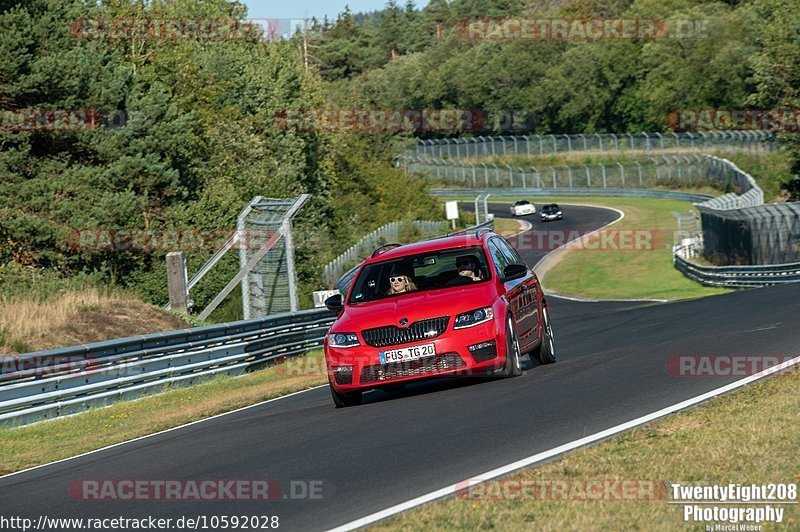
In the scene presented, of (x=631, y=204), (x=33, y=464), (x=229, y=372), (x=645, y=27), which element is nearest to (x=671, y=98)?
(x=645, y=27)

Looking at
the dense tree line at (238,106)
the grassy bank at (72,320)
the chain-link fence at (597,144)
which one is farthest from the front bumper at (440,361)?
the chain-link fence at (597,144)

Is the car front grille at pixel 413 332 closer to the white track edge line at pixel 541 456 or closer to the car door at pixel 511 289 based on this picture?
the car door at pixel 511 289

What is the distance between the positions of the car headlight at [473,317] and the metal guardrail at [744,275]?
2473cm

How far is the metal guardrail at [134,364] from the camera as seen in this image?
15547mm

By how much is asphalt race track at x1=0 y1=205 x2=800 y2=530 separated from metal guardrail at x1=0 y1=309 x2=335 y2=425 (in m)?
3.45

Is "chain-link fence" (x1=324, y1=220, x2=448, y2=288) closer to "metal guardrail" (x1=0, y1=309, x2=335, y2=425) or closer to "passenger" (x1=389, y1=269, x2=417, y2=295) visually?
"metal guardrail" (x1=0, y1=309, x2=335, y2=425)

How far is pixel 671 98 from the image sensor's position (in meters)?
106

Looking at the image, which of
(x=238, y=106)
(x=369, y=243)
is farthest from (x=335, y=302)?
(x=238, y=106)

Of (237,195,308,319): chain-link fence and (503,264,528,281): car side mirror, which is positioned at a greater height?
(503,264,528,281): car side mirror

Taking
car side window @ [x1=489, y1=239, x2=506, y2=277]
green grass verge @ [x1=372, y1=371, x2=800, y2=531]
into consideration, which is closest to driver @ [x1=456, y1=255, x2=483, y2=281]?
car side window @ [x1=489, y1=239, x2=506, y2=277]

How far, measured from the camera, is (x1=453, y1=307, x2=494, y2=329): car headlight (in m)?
11.9

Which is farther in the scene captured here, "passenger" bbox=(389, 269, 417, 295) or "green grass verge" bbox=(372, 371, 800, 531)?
"passenger" bbox=(389, 269, 417, 295)

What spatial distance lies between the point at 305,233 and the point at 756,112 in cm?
5865

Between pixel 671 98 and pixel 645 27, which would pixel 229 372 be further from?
pixel 645 27
